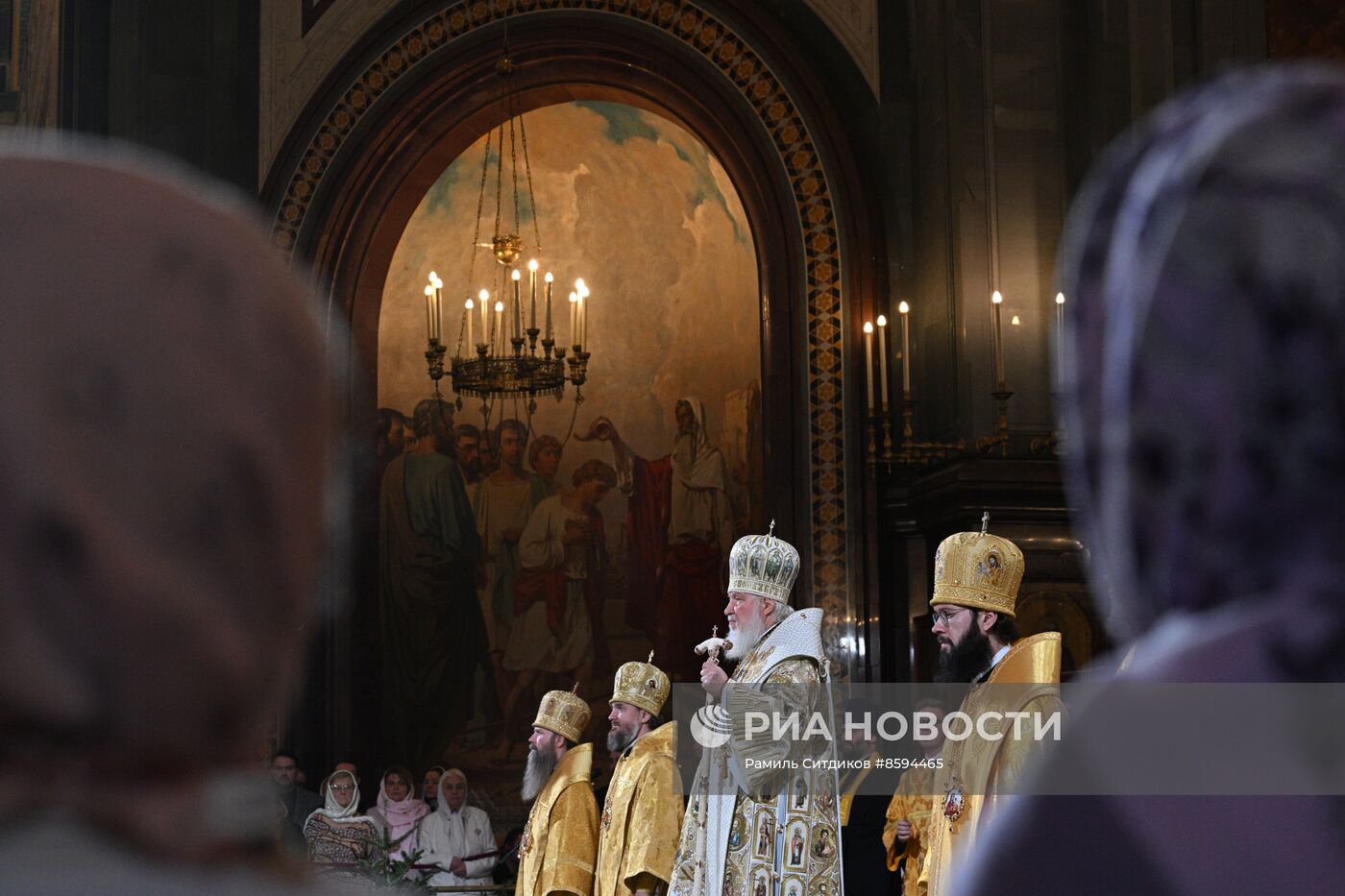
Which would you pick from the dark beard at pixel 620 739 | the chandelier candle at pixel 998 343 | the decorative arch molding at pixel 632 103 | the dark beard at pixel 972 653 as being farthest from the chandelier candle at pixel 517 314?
the dark beard at pixel 972 653

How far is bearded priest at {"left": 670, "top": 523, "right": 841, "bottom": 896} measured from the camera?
23.1ft

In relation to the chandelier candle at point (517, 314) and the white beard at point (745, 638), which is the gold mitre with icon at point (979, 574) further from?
the chandelier candle at point (517, 314)

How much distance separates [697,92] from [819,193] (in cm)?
136

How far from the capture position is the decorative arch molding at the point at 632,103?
13008 millimetres

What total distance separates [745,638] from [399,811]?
6.60m

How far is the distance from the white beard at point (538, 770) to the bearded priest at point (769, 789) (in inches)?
116

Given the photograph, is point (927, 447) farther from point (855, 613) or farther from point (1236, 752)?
point (1236, 752)

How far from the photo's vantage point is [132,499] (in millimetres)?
782

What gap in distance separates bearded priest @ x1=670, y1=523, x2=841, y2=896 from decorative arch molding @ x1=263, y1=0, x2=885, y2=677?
546 cm

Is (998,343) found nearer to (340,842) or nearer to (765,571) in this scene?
(765,571)

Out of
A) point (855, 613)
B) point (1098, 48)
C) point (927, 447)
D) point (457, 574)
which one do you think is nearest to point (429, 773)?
point (457, 574)

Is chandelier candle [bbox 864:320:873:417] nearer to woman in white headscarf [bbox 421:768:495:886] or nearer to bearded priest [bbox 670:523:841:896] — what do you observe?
woman in white headscarf [bbox 421:768:495:886]

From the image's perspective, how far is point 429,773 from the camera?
47.7 feet

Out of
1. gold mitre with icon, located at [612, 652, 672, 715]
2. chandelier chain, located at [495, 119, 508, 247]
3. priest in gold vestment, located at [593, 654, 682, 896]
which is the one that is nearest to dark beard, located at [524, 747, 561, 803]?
gold mitre with icon, located at [612, 652, 672, 715]
